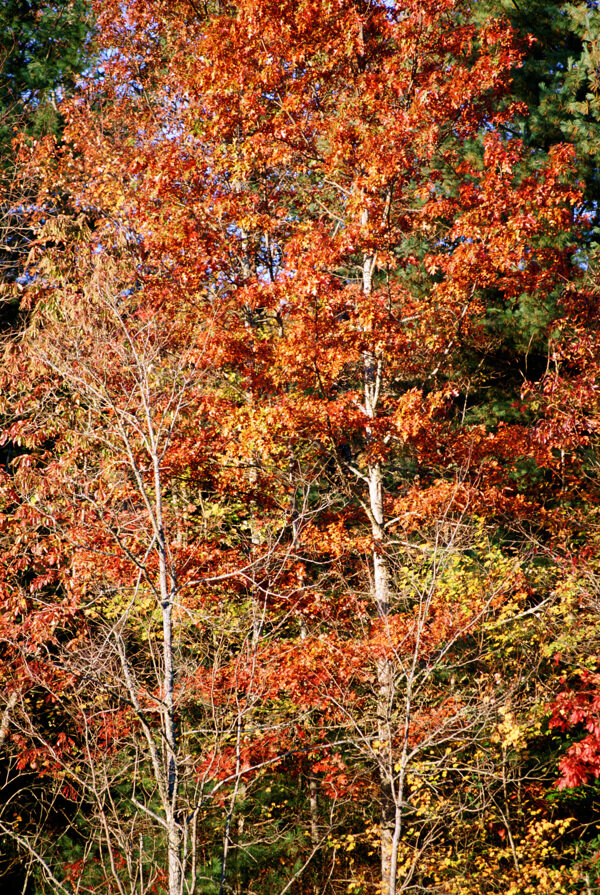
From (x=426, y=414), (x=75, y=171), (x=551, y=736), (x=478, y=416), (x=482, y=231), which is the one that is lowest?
(x=551, y=736)

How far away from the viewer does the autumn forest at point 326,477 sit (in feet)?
28.8

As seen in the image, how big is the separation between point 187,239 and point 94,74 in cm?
1145

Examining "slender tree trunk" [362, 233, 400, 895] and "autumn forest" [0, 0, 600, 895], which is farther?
"autumn forest" [0, 0, 600, 895]

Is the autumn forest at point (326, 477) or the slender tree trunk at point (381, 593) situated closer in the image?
the slender tree trunk at point (381, 593)

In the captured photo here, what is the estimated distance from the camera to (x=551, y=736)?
11812 mm

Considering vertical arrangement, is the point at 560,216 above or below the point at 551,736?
above

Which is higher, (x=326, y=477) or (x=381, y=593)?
(x=326, y=477)

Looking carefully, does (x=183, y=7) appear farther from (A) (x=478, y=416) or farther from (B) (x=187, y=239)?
(A) (x=478, y=416)

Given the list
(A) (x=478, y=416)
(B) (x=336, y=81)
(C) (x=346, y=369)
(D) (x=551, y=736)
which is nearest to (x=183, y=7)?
(B) (x=336, y=81)

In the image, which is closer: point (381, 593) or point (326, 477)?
point (381, 593)

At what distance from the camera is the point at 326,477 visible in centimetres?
1128

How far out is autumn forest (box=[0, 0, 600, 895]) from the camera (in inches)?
346

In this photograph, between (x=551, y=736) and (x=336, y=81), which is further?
(x=551, y=736)

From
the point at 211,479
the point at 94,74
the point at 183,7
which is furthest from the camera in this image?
the point at 94,74
